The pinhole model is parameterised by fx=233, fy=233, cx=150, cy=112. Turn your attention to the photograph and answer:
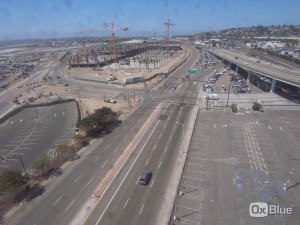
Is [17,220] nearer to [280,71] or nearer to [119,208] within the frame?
[119,208]

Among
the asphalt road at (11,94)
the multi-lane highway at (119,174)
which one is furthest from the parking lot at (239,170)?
the asphalt road at (11,94)

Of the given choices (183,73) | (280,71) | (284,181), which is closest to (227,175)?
(284,181)

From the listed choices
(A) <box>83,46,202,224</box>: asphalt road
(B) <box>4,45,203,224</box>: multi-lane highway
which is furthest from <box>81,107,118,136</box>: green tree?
(A) <box>83,46,202,224</box>: asphalt road

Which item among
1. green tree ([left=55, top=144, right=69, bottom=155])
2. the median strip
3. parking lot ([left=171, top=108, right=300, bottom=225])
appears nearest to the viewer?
parking lot ([left=171, top=108, right=300, bottom=225])

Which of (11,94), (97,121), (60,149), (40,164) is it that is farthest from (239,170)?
(11,94)

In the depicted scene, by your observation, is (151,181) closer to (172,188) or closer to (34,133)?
(172,188)

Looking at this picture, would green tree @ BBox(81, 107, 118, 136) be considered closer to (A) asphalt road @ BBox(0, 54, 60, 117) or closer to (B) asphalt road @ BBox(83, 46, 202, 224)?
(B) asphalt road @ BBox(83, 46, 202, 224)
